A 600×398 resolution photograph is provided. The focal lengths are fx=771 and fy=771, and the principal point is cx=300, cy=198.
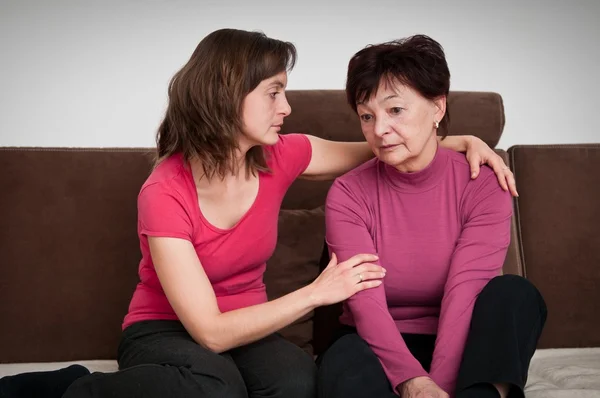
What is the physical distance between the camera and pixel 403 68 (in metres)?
1.87

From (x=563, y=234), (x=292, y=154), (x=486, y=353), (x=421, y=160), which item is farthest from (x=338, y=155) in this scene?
(x=563, y=234)

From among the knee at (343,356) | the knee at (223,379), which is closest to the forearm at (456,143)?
the knee at (343,356)

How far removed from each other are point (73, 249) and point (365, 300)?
1.00 meters

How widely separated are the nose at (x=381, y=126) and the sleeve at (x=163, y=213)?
1.65ft

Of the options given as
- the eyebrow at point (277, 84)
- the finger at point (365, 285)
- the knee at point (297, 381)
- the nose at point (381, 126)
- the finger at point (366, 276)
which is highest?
the eyebrow at point (277, 84)

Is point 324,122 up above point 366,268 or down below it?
above

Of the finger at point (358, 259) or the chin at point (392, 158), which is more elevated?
the chin at point (392, 158)

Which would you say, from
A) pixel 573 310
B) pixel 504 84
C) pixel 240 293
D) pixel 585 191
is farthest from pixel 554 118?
pixel 240 293

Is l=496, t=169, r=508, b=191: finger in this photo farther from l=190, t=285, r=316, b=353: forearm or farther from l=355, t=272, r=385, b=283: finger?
l=190, t=285, r=316, b=353: forearm

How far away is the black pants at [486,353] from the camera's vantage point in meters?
1.64

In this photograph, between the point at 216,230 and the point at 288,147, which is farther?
the point at 288,147

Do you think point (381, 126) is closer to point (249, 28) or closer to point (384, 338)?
point (384, 338)

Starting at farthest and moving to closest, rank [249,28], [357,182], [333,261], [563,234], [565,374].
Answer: [249,28], [563,234], [565,374], [357,182], [333,261]

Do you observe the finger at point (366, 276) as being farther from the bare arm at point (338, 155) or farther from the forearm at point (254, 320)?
the bare arm at point (338, 155)
